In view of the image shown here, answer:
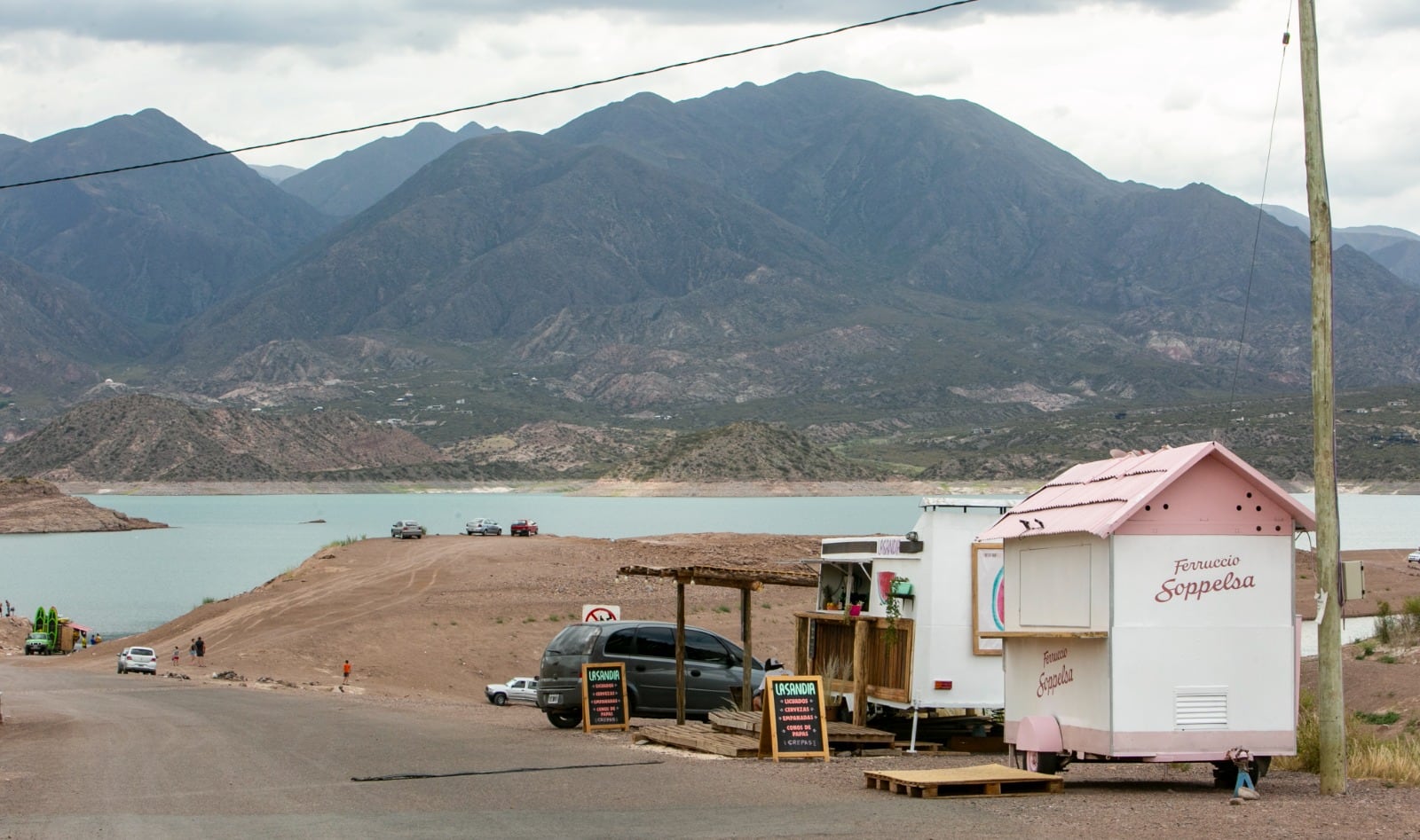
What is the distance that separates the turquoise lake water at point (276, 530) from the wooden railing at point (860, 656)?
130 feet

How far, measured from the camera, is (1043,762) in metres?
14.6

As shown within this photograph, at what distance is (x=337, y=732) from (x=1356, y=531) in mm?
101933

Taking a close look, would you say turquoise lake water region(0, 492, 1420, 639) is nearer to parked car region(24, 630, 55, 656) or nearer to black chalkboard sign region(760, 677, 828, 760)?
parked car region(24, 630, 55, 656)

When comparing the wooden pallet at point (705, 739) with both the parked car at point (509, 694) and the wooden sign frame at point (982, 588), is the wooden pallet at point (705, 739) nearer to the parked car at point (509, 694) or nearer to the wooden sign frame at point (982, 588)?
the wooden sign frame at point (982, 588)

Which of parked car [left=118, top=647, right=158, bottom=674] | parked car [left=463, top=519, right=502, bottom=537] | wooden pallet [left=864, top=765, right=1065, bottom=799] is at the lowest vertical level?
wooden pallet [left=864, top=765, right=1065, bottom=799]

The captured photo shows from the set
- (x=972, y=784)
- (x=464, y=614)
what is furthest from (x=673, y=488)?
(x=972, y=784)

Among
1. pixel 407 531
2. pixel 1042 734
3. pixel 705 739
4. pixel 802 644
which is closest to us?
pixel 1042 734

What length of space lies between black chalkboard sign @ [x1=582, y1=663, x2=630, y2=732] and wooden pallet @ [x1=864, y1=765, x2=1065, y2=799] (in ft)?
24.4

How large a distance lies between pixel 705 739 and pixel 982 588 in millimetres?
3630

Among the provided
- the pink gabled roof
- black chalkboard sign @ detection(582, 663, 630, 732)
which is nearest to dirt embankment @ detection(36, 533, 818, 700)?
black chalkboard sign @ detection(582, 663, 630, 732)

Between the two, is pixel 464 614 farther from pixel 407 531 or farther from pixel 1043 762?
pixel 407 531

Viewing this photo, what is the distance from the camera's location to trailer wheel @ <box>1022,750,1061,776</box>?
14.5 metres

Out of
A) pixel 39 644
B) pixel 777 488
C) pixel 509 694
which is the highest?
pixel 777 488

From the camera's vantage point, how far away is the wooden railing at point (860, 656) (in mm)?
19141
